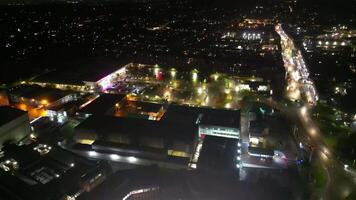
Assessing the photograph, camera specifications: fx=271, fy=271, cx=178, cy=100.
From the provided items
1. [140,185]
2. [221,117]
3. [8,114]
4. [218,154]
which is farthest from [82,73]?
[218,154]

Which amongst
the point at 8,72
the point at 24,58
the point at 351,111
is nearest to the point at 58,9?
the point at 24,58

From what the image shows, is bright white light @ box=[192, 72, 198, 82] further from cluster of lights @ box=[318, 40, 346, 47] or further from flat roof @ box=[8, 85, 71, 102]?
cluster of lights @ box=[318, 40, 346, 47]

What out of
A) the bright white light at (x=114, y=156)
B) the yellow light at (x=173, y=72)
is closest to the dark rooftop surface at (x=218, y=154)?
the bright white light at (x=114, y=156)

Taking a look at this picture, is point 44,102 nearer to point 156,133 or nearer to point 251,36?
point 156,133

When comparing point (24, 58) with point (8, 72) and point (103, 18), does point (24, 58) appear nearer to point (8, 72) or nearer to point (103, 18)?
point (8, 72)

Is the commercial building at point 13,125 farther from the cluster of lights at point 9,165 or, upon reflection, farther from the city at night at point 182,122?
the cluster of lights at point 9,165

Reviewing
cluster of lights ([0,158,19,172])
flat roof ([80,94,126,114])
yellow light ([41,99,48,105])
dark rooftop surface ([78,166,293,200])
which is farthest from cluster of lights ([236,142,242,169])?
yellow light ([41,99,48,105])
